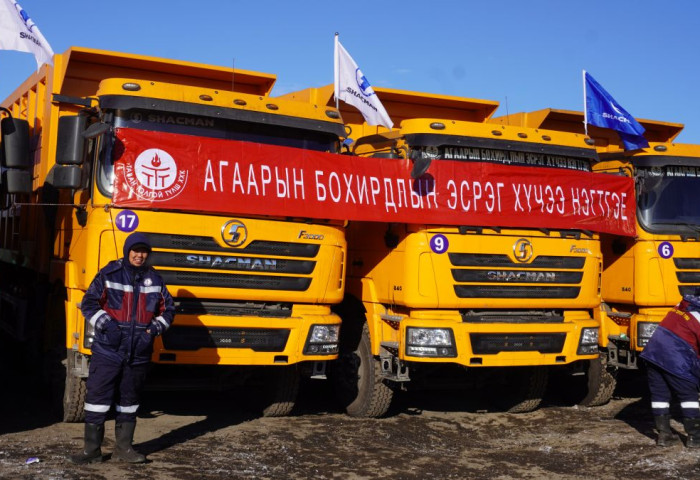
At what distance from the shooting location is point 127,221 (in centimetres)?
738

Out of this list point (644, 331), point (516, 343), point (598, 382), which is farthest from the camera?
point (598, 382)

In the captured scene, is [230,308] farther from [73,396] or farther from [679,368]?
[679,368]

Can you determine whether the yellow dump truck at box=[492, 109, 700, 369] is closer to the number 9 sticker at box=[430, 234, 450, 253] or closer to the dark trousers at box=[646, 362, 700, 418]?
the dark trousers at box=[646, 362, 700, 418]

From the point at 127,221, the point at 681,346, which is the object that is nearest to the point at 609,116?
the point at 681,346

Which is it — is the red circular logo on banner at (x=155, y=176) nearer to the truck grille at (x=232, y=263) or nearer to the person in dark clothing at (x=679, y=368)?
the truck grille at (x=232, y=263)

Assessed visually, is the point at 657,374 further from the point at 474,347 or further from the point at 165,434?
the point at 165,434

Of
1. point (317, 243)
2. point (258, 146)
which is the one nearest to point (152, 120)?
point (258, 146)

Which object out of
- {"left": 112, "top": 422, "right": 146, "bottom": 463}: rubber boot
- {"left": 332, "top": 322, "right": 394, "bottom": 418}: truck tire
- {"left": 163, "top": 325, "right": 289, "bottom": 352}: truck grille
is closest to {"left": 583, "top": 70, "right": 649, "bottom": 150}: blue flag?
{"left": 332, "top": 322, "right": 394, "bottom": 418}: truck tire

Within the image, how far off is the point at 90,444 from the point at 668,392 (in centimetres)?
505

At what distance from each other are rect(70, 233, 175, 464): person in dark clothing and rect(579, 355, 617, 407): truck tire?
5464mm

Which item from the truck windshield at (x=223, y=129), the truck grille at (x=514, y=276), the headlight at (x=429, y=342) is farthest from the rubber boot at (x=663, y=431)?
the truck windshield at (x=223, y=129)

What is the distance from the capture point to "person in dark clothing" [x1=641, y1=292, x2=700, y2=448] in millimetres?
7887

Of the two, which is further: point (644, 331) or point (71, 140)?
point (644, 331)

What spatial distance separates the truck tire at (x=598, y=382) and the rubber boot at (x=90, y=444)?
5.81 meters
